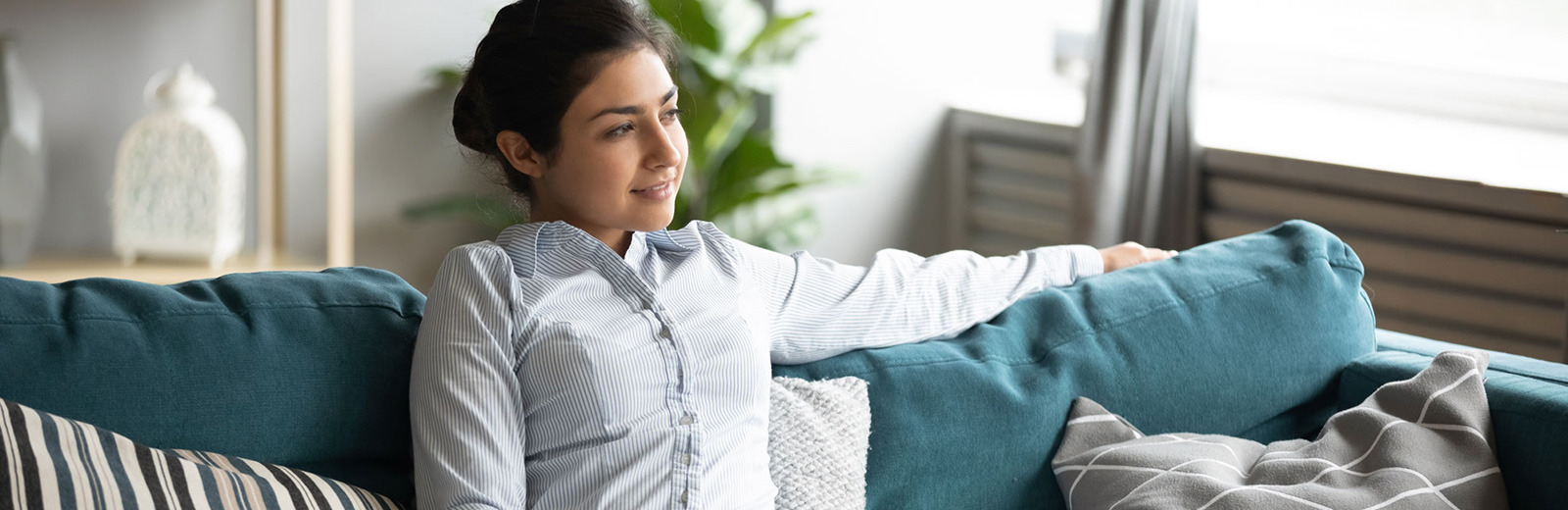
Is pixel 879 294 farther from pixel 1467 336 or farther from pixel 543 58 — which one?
pixel 1467 336

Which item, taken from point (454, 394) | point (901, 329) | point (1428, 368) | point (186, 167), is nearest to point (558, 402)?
point (454, 394)

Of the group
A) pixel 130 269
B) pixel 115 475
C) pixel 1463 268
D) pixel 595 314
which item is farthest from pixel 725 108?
pixel 115 475

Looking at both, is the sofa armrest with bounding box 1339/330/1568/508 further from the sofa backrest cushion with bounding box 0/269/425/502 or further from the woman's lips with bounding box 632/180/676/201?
the sofa backrest cushion with bounding box 0/269/425/502

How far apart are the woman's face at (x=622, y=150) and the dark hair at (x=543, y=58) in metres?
0.01

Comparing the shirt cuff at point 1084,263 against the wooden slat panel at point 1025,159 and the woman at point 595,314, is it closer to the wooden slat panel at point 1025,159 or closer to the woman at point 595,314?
the woman at point 595,314

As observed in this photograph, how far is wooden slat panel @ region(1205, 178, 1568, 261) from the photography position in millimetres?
→ 2465

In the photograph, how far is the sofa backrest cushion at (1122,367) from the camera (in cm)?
141

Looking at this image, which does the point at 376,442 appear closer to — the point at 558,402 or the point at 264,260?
the point at 558,402

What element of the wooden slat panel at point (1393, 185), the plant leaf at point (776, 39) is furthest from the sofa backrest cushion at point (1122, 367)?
the plant leaf at point (776, 39)

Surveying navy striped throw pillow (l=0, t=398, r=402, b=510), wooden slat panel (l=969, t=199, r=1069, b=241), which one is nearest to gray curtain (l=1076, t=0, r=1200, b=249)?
wooden slat panel (l=969, t=199, r=1069, b=241)

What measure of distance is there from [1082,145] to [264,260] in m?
1.81

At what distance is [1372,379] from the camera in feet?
5.25

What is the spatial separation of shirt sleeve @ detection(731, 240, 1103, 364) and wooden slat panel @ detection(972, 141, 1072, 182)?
1792mm

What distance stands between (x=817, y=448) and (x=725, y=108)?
6.84 ft
